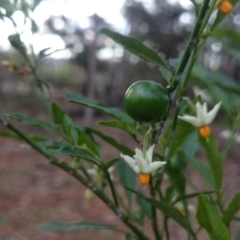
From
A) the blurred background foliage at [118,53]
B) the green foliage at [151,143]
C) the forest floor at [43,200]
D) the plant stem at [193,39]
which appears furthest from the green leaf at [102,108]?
the blurred background foliage at [118,53]

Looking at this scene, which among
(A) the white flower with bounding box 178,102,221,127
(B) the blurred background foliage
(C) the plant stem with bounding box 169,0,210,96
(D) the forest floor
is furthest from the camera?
(B) the blurred background foliage

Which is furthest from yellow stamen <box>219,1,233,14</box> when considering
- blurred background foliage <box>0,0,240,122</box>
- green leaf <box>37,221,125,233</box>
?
blurred background foliage <box>0,0,240,122</box>

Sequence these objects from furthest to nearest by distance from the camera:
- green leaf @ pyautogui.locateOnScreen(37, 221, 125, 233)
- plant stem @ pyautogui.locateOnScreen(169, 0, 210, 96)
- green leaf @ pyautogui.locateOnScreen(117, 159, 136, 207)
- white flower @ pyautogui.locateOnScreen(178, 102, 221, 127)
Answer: green leaf @ pyautogui.locateOnScreen(117, 159, 136, 207) → green leaf @ pyautogui.locateOnScreen(37, 221, 125, 233) → white flower @ pyautogui.locateOnScreen(178, 102, 221, 127) → plant stem @ pyautogui.locateOnScreen(169, 0, 210, 96)

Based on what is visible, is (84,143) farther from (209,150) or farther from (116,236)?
(116,236)

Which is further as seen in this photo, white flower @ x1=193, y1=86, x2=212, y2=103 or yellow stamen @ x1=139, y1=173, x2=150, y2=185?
white flower @ x1=193, y1=86, x2=212, y2=103

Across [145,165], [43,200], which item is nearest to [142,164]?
[145,165]

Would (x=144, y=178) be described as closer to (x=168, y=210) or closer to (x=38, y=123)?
(x=168, y=210)

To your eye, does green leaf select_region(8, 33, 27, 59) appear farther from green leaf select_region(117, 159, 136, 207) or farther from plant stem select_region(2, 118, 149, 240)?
green leaf select_region(117, 159, 136, 207)
